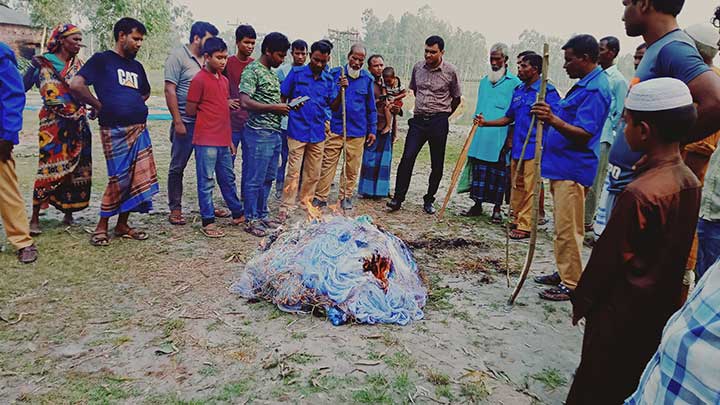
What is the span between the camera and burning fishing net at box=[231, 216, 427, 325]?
3441 mm

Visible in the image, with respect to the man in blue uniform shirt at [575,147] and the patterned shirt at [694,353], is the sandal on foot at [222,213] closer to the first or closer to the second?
the man in blue uniform shirt at [575,147]

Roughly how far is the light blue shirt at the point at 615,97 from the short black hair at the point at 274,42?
3901mm

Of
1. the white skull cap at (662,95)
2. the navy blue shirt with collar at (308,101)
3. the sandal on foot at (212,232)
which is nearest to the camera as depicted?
the white skull cap at (662,95)

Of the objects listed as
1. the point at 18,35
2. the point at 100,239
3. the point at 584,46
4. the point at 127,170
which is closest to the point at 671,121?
the point at 584,46

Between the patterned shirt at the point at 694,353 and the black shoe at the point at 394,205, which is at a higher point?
the patterned shirt at the point at 694,353

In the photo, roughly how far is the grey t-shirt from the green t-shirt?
672mm

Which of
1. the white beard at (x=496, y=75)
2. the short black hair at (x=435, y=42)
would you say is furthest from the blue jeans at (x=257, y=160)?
the white beard at (x=496, y=75)

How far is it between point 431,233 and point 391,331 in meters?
2.53

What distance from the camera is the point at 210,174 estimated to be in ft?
16.2

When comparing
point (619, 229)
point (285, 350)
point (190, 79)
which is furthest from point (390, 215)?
point (619, 229)

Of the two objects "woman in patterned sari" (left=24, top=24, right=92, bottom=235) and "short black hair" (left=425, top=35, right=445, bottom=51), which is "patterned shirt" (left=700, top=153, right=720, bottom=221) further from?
"woman in patterned sari" (left=24, top=24, right=92, bottom=235)

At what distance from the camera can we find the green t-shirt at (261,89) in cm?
505

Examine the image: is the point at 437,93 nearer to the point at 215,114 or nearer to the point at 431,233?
the point at 431,233

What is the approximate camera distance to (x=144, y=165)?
4.75 meters
